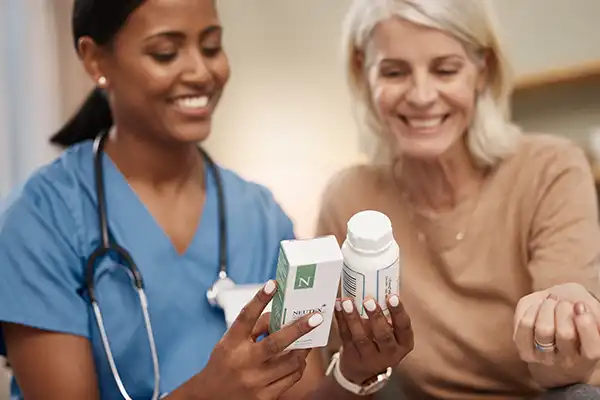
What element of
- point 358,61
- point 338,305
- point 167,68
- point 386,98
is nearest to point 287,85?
point 358,61

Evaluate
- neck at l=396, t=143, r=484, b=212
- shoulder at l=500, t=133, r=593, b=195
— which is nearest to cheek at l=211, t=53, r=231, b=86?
neck at l=396, t=143, r=484, b=212

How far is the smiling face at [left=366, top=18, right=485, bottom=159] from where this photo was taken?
0.92 m

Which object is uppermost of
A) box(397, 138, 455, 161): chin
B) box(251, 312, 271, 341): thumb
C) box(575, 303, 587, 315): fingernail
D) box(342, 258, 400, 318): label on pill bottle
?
box(397, 138, 455, 161): chin

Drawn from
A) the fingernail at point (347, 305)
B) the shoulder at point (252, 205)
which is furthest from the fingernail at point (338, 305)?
the shoulder at point (252, 205)

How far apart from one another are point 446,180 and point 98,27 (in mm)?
567

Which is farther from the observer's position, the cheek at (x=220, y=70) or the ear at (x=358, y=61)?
the ear at (x=358, y=61)

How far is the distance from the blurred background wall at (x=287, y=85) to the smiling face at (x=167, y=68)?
515mm

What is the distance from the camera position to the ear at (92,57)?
2.92ft

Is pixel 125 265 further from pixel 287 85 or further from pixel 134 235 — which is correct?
pixel 287 85

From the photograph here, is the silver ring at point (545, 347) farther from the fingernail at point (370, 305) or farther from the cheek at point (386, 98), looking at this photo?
the cheek at point (386, 98)

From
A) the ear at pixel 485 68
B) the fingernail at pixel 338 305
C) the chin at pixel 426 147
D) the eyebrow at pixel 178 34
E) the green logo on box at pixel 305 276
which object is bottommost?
the fingernail at pixel 338 305

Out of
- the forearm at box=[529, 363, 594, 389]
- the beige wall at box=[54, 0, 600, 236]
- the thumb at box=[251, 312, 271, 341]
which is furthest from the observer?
the beige wall at box=[54, 0, 600, 236]

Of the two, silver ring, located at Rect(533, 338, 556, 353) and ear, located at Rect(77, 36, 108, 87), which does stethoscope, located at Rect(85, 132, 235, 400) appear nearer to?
ear, located at Rect(77, 36, 108, 87)

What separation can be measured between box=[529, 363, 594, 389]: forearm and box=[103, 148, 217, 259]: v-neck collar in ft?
1.63
